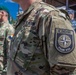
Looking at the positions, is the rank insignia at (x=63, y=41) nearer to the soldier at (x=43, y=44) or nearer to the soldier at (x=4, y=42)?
the soldier at (x=43, y=44)

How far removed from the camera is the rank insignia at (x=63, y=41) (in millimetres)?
1504

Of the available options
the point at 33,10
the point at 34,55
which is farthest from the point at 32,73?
the point at 33,10

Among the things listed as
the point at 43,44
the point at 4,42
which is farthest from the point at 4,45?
the point at 43,44

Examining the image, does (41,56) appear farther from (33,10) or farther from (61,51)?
(33,10)

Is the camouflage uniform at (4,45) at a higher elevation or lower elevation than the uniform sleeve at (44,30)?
lower

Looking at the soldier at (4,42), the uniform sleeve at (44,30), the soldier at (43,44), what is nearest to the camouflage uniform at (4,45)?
the soldier at (4,42)

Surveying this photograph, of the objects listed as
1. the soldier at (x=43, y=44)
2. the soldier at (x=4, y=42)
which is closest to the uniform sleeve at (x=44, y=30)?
the soldier at (x=43, y=44)

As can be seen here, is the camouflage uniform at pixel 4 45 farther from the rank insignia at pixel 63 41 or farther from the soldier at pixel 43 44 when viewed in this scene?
the rank insignia at pixel 63 41

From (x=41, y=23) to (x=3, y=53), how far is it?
2656 mm

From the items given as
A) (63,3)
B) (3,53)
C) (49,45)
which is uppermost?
(63,3)

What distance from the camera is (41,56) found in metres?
1.60

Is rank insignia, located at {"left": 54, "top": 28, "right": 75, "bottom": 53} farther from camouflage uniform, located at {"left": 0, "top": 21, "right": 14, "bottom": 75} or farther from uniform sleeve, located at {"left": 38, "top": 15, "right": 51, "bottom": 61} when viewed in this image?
camouflage uniform, located at {"left": 0, "top": 21, "right": 14, "bottom": 75}

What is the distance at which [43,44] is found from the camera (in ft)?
5.17

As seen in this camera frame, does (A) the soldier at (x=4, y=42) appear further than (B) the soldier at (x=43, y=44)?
Yes
